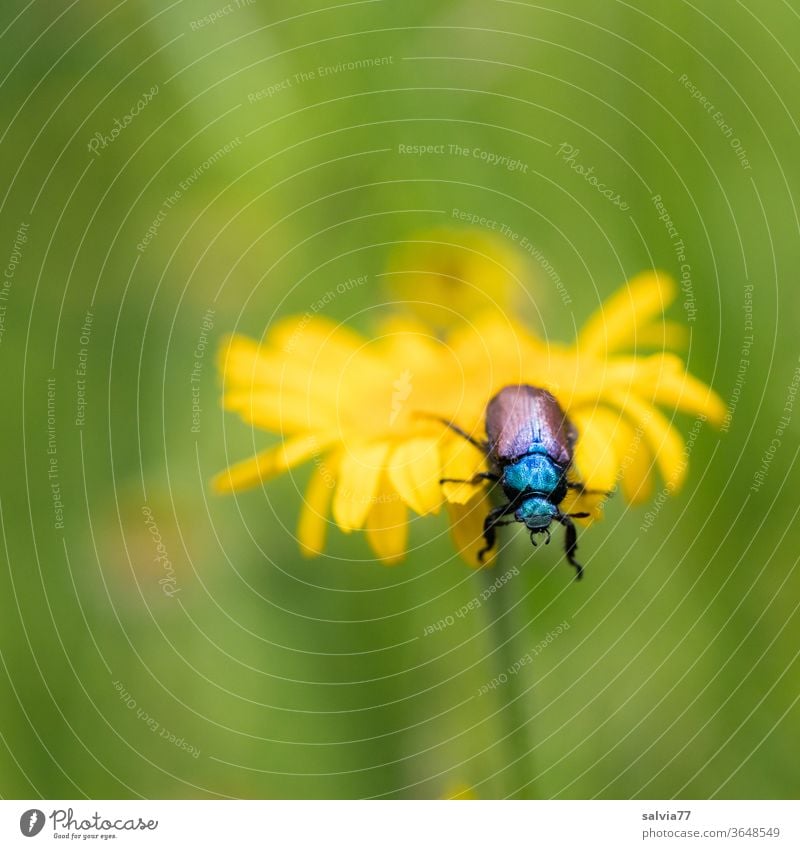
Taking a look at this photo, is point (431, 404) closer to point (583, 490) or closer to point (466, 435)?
point (466, 435)

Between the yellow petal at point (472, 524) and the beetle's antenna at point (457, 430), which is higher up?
the beetle's antenna at point (457, 430)

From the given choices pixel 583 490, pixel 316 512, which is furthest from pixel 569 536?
pixel 316 512

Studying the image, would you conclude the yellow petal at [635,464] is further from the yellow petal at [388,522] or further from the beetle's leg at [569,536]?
the yellow petal at [388,522]

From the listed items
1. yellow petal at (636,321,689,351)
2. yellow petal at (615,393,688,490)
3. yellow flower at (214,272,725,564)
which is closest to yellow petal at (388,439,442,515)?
yellow flower at (214,272,725,564)

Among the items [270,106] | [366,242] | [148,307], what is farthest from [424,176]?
[148,307]

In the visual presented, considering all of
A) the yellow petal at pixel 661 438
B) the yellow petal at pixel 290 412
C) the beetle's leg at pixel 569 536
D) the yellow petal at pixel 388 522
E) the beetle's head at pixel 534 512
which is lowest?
the beetle's head at pixel 534 512

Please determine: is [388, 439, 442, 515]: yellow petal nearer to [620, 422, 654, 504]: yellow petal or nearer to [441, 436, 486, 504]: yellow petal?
[441, 436, 486, 504]: yellow petal

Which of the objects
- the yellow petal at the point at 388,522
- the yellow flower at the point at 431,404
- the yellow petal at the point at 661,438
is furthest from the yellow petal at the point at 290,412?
the yellow petal at the point at 661,438

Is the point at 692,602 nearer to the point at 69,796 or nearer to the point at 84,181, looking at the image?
the point at 69,796
